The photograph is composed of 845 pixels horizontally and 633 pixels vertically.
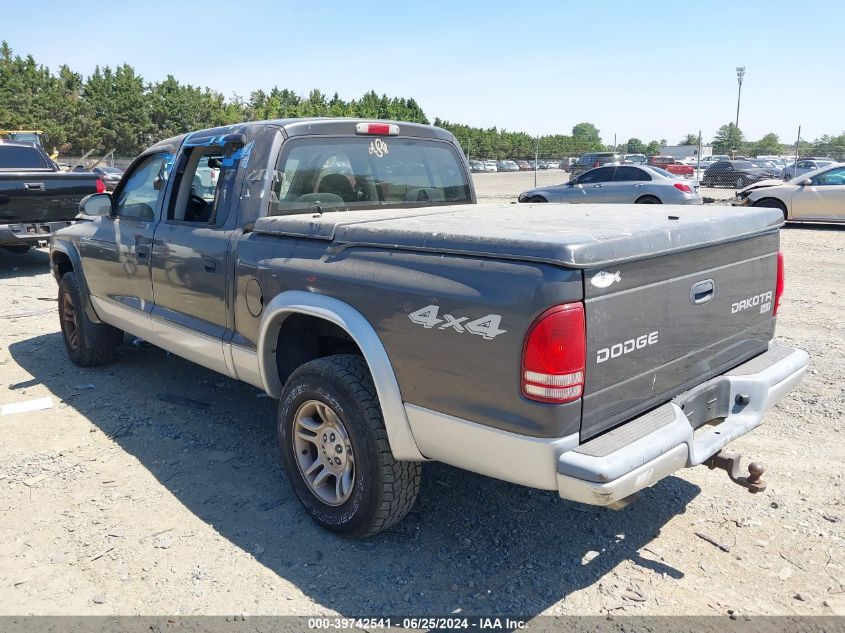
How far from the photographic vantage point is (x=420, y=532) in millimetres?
3301

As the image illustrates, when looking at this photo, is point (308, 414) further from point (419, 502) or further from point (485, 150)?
point (485, 150)

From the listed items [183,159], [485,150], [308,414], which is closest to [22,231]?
[183,159]

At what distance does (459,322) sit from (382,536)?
1.35 meters

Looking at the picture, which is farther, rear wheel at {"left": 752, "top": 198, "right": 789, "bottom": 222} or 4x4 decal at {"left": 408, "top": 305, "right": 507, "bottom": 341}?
rear wheel at {"left": 752, "top": 198, "right": 789, "bottom": 222}

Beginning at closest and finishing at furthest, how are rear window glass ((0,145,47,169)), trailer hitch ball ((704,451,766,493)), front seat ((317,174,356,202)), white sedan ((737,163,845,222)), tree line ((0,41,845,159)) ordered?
trailer hitch ball ((704,451,766,493)) → front seat ((317,174,356,202)) → rear window glass ((0,145,47,169)) → white sedan ((737,163,845,222)) → tree line ((0,41,845,159))

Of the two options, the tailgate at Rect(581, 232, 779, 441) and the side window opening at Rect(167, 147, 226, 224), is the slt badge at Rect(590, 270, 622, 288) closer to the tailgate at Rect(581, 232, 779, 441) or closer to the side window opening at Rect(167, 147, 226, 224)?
the tailgate at Rect(581, 232, 779, 441)

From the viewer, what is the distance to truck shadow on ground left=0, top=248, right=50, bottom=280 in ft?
34.8

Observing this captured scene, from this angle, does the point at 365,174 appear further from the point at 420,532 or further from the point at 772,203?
the point at 772,203

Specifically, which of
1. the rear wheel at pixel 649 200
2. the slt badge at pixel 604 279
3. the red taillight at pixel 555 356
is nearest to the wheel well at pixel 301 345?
the red taillight at pixel 555 356

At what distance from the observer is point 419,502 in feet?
11.7

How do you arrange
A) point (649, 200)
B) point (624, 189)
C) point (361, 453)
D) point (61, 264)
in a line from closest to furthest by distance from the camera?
1. point (361, 453)
2. point (61, 264)
3. point (649, 200)
4. point (624, 189)

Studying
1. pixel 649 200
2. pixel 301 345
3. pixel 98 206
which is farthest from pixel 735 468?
pixel 649 200

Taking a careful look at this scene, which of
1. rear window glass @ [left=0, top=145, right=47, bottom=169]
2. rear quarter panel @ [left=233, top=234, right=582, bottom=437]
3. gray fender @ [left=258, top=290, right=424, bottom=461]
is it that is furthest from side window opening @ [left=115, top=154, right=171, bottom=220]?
rear window glass @ [left=0, top=145, right=47, bottom=169]

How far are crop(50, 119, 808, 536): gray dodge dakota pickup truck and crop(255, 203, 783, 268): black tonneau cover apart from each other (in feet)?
0.04
